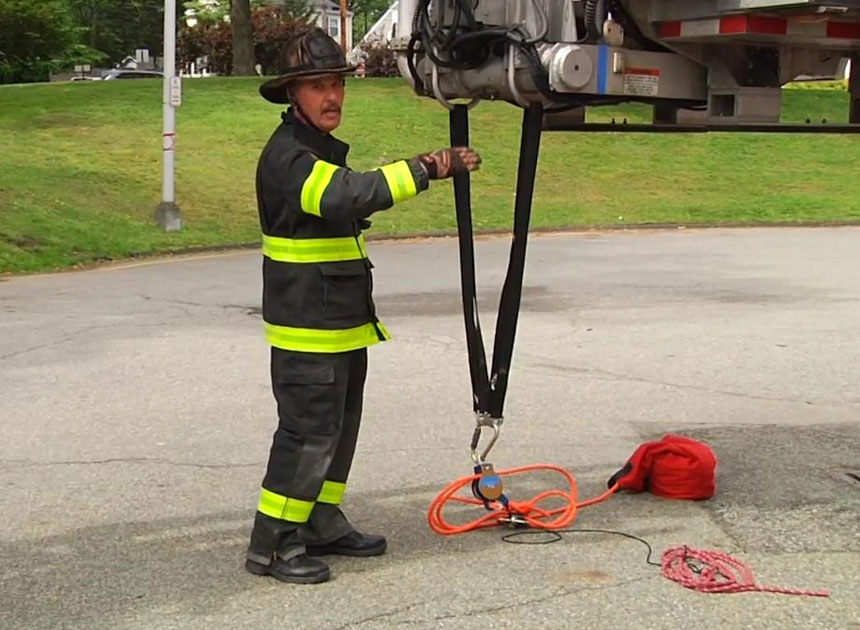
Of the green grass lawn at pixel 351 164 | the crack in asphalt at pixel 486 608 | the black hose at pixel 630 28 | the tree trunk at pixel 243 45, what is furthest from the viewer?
the tree trunk at pixel 243 45

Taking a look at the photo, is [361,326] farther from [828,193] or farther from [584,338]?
[828,193]

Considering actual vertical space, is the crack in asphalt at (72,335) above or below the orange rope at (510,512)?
below

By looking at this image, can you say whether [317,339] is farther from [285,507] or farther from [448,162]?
[448,162]

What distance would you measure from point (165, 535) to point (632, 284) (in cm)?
826

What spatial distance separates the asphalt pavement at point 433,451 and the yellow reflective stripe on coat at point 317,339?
84cm

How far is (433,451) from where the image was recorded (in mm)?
5980

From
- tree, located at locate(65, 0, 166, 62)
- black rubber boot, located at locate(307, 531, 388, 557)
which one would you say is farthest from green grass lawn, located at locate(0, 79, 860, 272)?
tree, located at locate(65, 0, 166, 62)

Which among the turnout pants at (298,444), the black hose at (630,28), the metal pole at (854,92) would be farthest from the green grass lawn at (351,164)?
the turnout pants at (298,444)

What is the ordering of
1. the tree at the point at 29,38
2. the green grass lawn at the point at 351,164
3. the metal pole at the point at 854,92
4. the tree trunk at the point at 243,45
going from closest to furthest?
the metal pole at the point at 854,92 < the green grass lawn at the point at 351,164 < the tree trunk at the point at 243,45 < the tree at the point at 29,38

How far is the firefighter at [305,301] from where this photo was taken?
4172 mm

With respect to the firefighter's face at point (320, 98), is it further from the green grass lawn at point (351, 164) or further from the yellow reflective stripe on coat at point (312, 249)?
the green grass lawn at point (351, 164)

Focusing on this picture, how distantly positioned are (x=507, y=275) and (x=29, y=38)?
3901cm

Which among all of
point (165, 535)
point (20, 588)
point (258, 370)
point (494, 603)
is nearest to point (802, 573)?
point (494, 603)

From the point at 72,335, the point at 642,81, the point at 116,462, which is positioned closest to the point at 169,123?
the point at 72,335
